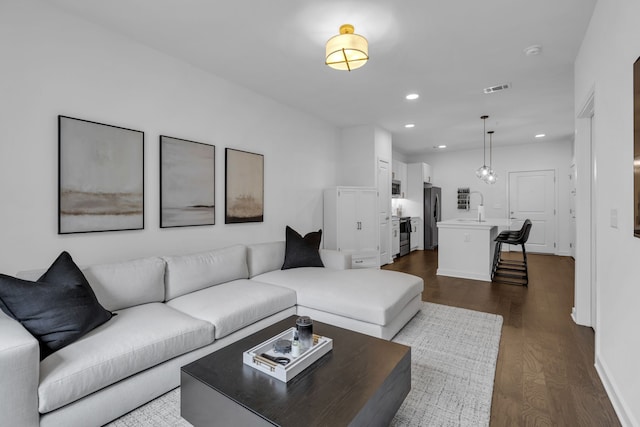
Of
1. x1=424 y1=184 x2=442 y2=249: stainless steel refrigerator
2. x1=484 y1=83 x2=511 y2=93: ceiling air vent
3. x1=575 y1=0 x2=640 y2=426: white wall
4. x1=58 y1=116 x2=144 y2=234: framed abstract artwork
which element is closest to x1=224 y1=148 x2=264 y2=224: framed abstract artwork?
x1=58 y1=116 x2=144 y2=234: framed abstract artwork

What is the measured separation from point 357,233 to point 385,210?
104cm

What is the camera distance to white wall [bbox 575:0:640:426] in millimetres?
1573

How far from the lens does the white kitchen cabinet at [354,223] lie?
205 inches

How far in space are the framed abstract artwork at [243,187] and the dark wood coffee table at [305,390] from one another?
2.17m

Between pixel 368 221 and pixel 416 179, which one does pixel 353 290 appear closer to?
pixel 368 221

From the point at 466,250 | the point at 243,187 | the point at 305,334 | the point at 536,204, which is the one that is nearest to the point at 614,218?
the point at 305,334

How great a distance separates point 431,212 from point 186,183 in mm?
6459

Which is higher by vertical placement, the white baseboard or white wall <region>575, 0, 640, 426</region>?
white wall <region>575, 0, 640, 426</region>

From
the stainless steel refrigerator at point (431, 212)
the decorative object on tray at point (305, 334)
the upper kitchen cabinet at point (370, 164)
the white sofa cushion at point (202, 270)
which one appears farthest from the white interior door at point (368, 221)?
the decorative object on tray at point (305, 334)

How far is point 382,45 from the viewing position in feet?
9.38

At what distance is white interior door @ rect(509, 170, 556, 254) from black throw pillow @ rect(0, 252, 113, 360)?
844cm

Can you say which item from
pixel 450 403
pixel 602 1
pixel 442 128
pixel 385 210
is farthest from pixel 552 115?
pixel 450 403

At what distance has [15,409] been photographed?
52.2 inches

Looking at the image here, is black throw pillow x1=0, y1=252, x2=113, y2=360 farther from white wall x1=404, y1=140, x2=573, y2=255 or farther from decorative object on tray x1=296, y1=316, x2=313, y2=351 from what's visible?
white wall x1=404, y1=140, x2=573, y2=255
